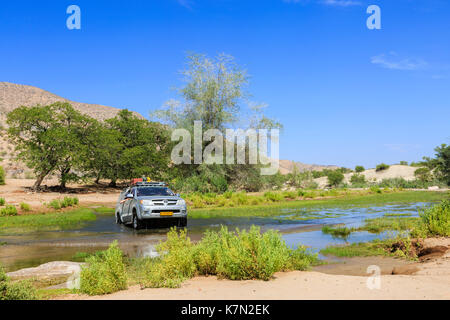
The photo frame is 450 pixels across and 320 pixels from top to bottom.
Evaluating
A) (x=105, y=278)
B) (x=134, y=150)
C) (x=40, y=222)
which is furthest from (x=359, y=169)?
(x=105, y=278)

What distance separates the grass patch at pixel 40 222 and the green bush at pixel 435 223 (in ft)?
50.3

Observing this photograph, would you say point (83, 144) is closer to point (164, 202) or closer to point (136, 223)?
point (136, 223)

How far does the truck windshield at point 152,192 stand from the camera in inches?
714

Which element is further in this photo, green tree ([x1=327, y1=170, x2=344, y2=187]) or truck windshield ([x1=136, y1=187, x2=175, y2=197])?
green tree ([x1=327, y1=170, x2=344, y2=187])

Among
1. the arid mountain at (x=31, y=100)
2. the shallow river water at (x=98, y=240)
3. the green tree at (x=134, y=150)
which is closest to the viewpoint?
the shallow river water at (x=98, y=240)

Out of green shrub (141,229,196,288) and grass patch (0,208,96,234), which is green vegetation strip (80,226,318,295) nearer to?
green shrub (141,229,196,288)

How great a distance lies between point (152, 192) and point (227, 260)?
10.7 meters

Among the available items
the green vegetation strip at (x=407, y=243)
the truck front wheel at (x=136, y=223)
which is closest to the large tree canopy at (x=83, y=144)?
the truck front wheel at (x=136, y=223)

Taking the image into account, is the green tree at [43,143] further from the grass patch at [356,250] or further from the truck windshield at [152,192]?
the grass patch at [356,250]

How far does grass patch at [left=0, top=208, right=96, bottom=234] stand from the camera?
19.5 m

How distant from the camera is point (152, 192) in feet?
60.2

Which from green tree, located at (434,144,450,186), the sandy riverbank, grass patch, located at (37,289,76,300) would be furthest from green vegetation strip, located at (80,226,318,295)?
green tree, located at (434,144,450,186)

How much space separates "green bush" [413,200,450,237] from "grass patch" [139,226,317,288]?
5.53 meters
